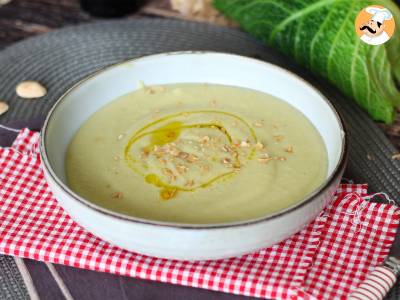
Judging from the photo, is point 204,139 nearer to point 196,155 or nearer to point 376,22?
point 196,155

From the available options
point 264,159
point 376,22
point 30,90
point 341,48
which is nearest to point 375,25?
point 376,22

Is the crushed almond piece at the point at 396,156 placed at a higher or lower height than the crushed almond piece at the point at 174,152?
higher

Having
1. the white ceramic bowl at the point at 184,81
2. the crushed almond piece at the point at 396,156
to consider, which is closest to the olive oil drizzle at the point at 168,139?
the white ceramic bowl at the point at 184,81

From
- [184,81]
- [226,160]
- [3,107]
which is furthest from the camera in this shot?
[3,107]

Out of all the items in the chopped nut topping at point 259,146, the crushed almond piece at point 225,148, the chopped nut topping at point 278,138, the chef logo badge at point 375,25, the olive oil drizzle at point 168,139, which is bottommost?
the olive oil drizzle at point 168,139

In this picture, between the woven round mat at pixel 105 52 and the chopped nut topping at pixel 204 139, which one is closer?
the chopped nut topping at pixel 204 139

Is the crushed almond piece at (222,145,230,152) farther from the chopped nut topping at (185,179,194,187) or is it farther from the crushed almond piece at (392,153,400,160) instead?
the crushed almond piece at (392,153,400,160)

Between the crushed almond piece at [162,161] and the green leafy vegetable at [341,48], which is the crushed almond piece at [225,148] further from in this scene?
the green leafy vegetable at [341,48]
